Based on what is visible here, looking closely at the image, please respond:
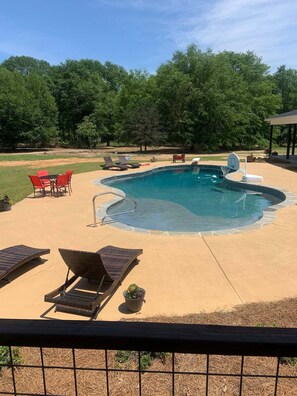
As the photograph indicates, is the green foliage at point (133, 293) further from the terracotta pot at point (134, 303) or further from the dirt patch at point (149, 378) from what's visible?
the dirt patch at point (149, 378)

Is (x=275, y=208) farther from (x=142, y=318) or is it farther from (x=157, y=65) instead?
(x=157, y=65)

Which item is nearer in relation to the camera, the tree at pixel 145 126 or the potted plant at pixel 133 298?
the potted plant at pixel 133 298

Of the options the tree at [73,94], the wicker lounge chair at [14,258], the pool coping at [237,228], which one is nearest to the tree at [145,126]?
the pool coping at [237,228]

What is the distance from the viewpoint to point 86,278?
5.55m

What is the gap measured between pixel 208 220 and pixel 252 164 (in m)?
A: 14.0

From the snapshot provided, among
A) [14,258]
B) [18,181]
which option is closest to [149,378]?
[14,258]

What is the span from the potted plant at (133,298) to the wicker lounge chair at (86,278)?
1.15ft

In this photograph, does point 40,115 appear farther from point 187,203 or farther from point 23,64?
point 23,64

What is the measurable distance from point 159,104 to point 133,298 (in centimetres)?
3306

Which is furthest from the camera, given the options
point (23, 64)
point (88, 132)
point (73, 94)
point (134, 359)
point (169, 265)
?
point (23, 64)

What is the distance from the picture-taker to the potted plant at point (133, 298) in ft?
15.7

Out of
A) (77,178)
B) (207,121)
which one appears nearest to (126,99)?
(207,121)

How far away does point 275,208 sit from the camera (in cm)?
1090

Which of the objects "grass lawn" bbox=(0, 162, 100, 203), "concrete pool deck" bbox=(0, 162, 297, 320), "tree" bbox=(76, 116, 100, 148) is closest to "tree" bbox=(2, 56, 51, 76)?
"tree" bbox=(76, 116, 100, 148)
